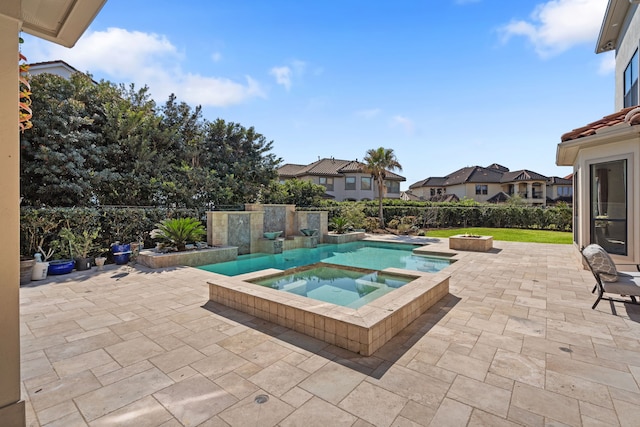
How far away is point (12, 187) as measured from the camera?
2209 mm

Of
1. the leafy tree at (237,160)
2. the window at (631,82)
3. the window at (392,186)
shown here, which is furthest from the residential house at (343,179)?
the window at (631,82)

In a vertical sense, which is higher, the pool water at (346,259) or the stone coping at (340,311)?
the stone coping at (340,311)

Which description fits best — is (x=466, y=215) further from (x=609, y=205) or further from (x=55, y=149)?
(x=55, y=149)

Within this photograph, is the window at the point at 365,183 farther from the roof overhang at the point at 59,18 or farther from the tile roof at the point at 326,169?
the roof overhang at the point at 59,18

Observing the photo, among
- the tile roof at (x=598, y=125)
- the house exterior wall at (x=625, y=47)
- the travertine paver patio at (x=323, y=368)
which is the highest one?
the house exterior wall at (x=625, y=47)

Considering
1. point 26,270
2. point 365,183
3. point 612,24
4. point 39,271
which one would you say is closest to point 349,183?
point 365,183

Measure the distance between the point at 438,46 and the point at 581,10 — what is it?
4146mm

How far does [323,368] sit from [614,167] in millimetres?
9120

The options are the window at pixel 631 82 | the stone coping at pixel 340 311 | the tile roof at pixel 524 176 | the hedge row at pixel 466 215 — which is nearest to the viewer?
the stone coping at pixel 340 311

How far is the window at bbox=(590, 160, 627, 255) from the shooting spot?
753 centimetres

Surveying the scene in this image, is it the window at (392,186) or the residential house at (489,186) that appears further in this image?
the residential house at (489,186)

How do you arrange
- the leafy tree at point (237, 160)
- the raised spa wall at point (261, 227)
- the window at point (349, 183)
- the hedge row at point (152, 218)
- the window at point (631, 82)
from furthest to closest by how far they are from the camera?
the window at point (349, 183) < the leafy tree at point (237, 160) < the raised spa wall at point (261, 227) < the window at point (631, 82) < the hedge row at point (152, 218)

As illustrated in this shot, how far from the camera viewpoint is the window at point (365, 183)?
1378 inches

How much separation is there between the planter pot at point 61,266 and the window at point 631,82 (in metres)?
17.8
